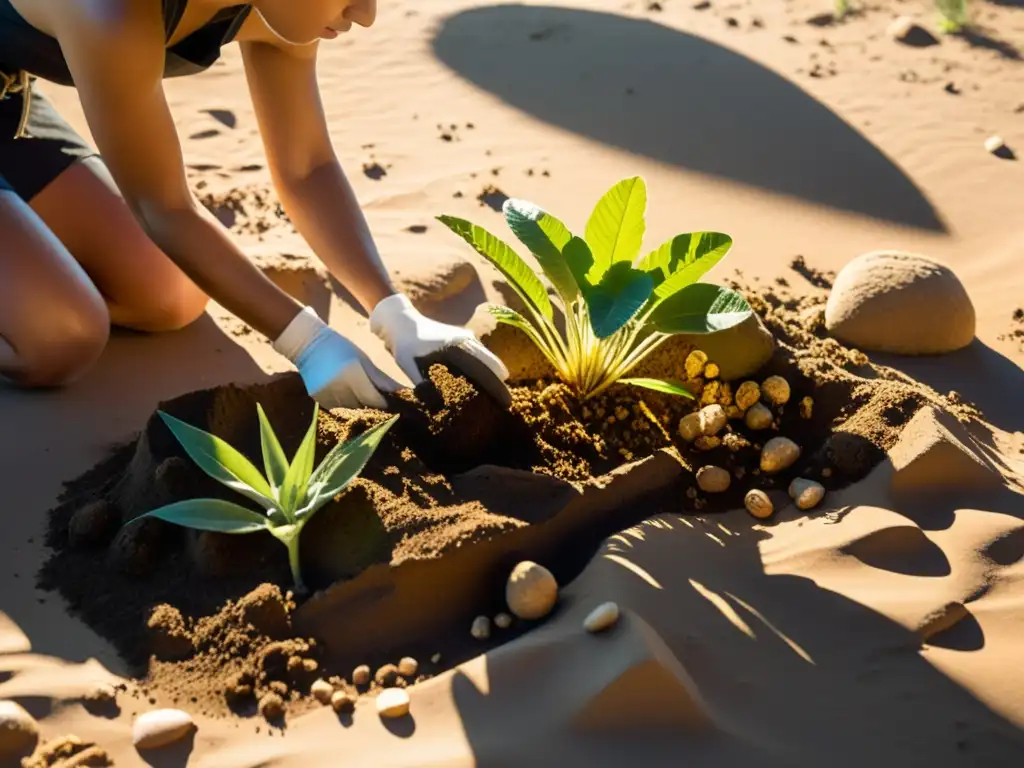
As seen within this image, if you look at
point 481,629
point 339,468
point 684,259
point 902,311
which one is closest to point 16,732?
point 339,468

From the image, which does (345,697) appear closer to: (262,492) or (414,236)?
(262,492)

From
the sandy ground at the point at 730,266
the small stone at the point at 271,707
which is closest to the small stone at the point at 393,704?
the sandy ground at the point at 730,266

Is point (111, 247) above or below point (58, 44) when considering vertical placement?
below

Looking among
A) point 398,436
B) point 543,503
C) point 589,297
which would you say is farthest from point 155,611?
point 589,297

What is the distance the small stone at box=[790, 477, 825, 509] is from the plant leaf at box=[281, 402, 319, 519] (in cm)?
103

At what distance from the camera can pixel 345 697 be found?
64.0 inches

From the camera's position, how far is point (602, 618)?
1664mm

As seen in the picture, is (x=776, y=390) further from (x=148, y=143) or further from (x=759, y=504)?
(x=148, y=143)

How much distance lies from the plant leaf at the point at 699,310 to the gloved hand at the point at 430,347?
377 millimetres

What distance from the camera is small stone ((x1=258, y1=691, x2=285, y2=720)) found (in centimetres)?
162

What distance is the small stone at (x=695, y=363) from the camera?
2.31m

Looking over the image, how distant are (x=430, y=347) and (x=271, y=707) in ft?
2.99

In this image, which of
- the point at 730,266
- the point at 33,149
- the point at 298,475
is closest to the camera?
the point at 298,475

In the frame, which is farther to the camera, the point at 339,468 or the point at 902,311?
the point at 902,311
